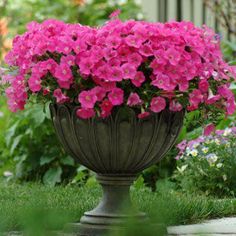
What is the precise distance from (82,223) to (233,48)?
407 cm

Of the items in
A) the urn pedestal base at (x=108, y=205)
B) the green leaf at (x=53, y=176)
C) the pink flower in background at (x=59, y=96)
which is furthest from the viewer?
the green leaf at (x=53, y=176)

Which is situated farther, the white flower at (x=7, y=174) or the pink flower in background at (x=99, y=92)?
the white flower at (x=7, y=174)

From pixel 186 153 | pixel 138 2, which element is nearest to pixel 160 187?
pixel 186 153

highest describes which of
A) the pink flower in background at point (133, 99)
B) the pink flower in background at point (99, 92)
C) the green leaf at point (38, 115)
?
the green leaf at point (38, 115)

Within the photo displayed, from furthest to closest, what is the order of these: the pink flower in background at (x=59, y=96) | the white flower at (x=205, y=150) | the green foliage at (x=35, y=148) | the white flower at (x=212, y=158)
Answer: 1. the green foliage at (x=35, y=148)
2. the white flower at (x=205, y=150)
3. the white flower at (x=212, y=158)
4. the pink flower in background at (x=59, y=96)

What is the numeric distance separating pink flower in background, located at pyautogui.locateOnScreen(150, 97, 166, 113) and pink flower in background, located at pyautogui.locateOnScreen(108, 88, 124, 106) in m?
0.15

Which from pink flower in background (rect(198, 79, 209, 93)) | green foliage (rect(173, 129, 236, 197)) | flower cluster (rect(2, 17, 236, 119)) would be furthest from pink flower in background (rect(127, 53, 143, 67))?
green foliage (rect(173, 129, 236, 197))

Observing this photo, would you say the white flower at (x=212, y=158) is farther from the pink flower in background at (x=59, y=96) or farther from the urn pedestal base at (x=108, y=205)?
the pink flower in background at (x=59, y=96)

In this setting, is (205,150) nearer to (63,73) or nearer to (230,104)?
(230,104)

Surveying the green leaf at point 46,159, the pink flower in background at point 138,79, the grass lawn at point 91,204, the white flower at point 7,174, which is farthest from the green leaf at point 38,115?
the pink flower in background at point 138,79

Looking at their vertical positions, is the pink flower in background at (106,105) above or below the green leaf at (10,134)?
below

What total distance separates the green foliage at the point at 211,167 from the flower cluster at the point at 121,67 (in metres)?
1.96

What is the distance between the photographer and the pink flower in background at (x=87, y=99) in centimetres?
274

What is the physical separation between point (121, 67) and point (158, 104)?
0.77 ft
